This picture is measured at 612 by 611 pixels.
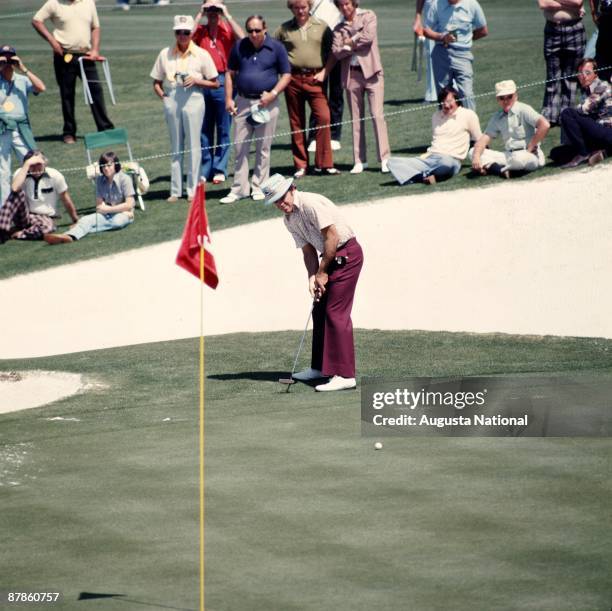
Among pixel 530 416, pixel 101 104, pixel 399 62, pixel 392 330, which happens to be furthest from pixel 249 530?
pixel 399 62

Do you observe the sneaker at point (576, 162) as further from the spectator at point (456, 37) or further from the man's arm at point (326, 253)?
the man's arm at point (326, 253)

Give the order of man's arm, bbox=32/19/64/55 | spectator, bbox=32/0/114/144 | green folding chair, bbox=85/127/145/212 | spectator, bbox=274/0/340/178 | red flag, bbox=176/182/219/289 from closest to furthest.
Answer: red flag, bbox=176/182/219/289
spectator, bbox=274/0/340/178
green folding chair, bbox=85/127/145/212
man's arm, bbox=32/19/64/55
spectator, bbox=32/0/114/144

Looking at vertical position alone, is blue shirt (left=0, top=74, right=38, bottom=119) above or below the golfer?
above

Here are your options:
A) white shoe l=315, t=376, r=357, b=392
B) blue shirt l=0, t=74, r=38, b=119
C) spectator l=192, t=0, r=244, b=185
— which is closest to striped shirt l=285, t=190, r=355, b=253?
white shoe l=315, t=376, r=357, b=392

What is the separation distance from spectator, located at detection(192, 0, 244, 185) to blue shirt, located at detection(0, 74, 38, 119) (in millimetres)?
2405

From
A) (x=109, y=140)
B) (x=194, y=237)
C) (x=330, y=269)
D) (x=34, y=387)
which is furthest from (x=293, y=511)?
(x=109, y=140)

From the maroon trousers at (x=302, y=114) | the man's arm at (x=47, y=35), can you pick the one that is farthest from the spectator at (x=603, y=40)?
the man's arm at (x=47, y=35)

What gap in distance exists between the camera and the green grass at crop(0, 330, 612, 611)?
6.15 meters

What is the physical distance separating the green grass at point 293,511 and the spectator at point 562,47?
7661 millimetres

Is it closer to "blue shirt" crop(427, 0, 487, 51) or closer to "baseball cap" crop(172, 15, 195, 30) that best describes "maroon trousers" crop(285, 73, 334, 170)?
"baseball cap" crop(172, 15, 195, 30)

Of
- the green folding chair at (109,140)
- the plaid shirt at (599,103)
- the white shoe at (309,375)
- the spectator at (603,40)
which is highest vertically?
the spectator at (603,40)

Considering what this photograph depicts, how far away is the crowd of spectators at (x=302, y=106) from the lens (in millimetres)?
16453

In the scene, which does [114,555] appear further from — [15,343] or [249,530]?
[15,343]

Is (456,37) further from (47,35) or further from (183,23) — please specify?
(47,35)
